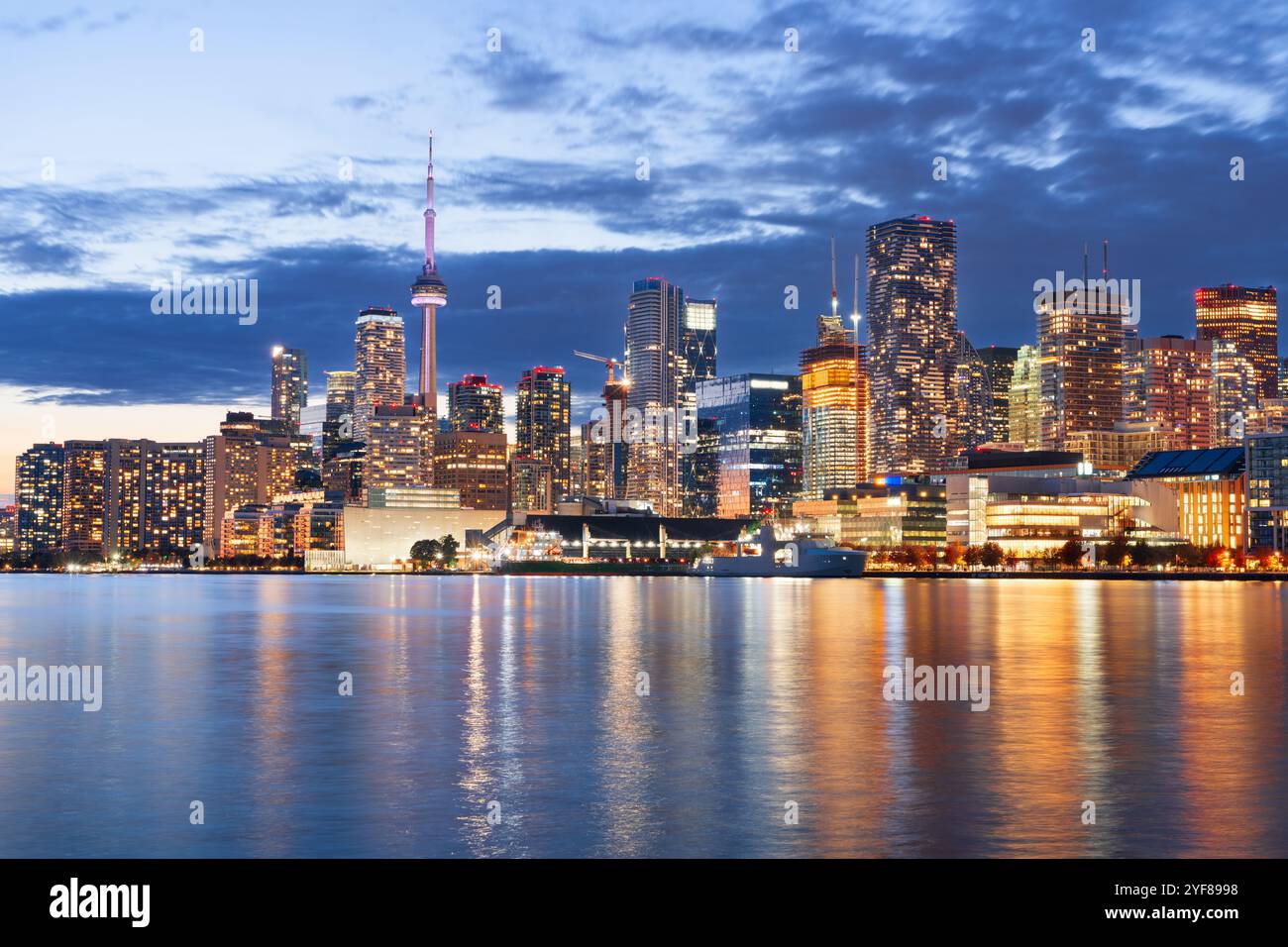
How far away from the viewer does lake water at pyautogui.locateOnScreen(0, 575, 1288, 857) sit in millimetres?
22922

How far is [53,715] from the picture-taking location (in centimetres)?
3969

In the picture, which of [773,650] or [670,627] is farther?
[670,627]

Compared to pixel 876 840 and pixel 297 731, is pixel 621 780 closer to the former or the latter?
pixel 876 840

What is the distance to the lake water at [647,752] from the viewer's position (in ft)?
75.2

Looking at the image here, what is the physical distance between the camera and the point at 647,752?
32094 mm

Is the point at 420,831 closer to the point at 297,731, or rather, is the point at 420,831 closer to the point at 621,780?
the point at 621,780
